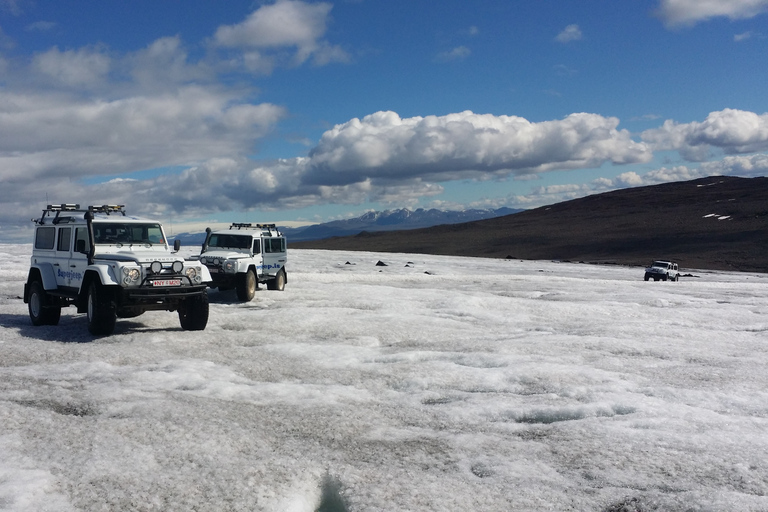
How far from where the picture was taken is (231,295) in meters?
20.2

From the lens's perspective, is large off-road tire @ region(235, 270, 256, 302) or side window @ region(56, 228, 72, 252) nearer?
side window @ region(56, 228, 72, 252)

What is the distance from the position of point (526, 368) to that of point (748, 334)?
24.0 feet

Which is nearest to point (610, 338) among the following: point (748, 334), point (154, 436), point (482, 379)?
point (748, 334)

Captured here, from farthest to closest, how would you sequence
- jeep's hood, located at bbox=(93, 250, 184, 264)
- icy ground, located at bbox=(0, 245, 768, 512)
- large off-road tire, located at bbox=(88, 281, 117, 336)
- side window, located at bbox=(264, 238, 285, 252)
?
1. side window, located at bbox=(264, 238, 285, 252)
2. jeep's hood, located at bbox=(93, 250, 184, 264)
3. large off-road tire, located at bbox=(88, 281, 117, 336)
4. icy ground, located at bbox=(0, 245, 768, 512)

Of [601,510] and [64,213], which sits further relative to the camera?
[64,213]

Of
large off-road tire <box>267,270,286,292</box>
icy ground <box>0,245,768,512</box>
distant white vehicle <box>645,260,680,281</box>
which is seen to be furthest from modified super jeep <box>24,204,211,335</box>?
distant white vehicle <box>645,260,680,281</box>

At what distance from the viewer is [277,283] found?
2148 cm

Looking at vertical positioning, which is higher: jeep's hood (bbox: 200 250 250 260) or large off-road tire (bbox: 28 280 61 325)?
jeep's hood (bbox: 200 250 250 260)

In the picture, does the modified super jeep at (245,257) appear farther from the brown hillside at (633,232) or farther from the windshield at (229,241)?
the brown hillside at (633,232)

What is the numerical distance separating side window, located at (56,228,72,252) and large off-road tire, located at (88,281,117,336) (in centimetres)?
219

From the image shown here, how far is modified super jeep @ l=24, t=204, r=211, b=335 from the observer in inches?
464

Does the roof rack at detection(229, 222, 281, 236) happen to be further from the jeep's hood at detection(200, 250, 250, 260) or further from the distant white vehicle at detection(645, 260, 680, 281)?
the distant white vehicle at detection(645, 260, 680, 281)

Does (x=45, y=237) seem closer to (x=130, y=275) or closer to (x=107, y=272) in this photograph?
(x=107, y=272)

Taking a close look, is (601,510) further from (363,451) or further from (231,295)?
(231,295)
